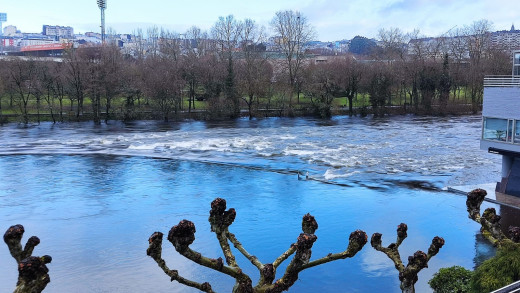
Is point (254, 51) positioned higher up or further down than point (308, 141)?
higher up

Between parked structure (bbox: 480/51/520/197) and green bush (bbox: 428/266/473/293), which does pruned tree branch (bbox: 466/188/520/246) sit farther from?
parked structure (bbox: 480/51/520/197)

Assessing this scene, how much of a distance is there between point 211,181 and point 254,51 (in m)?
50.9

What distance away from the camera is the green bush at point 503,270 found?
10.8 meters

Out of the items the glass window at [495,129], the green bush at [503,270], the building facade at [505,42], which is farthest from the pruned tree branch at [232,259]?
the building facade at [505,42]

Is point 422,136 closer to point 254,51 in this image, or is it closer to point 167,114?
point 167,114

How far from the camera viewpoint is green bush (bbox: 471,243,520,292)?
1083cm

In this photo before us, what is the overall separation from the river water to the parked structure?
261 cm

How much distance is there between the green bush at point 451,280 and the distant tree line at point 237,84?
52177 millimetres

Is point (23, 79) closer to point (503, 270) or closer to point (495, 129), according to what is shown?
point (495, 129)

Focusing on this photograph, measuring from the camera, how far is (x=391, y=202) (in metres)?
24.6

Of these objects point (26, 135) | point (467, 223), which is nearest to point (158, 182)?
point (467, 223)

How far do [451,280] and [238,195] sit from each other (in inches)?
566

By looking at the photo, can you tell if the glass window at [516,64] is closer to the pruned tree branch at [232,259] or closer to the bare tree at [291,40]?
the pruned tree branch at [232,259]

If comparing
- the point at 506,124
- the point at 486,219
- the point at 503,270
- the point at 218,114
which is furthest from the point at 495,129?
the point at 218,114
